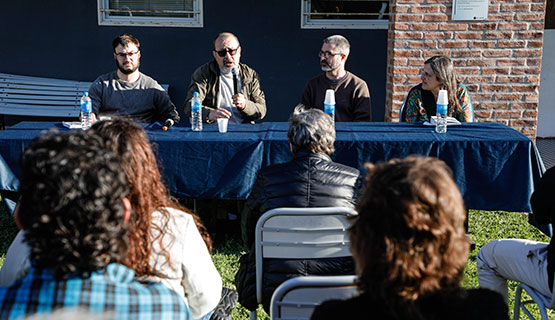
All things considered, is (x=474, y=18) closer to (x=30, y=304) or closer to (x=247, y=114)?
(x=247, y=114)

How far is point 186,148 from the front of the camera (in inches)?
147

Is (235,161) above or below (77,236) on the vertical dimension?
below

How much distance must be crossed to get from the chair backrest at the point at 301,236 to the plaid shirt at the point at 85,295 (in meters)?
0.92

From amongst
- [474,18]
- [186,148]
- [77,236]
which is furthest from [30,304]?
[474,18]

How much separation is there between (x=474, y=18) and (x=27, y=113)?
511cm

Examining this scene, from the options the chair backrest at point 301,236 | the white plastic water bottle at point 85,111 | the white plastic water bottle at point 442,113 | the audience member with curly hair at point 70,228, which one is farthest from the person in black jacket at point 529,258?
the white plastic water bottle at point 85,111

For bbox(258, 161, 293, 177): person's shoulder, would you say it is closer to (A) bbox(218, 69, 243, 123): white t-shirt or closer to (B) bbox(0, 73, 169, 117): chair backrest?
(A) bbox(218, 69, 243, 123): white t-shirt

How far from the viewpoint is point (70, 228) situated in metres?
1.31

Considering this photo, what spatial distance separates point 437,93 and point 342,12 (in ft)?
9.13

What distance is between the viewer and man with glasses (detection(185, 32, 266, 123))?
4.66m

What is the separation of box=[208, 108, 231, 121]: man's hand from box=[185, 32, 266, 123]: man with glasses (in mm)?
97

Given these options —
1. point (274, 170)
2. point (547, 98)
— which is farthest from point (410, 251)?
point (547, 98)

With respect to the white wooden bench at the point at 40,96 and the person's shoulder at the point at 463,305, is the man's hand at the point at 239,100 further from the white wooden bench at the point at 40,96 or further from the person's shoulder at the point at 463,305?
the person's shoulder at the point at 463,305

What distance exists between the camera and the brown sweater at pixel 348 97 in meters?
4.77
